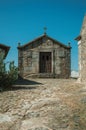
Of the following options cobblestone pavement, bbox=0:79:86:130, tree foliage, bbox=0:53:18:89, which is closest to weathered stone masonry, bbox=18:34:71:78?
tree foliage, bbox=0:53:18:89

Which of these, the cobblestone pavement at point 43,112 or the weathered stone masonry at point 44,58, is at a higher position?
the weathered stone masonry at point 44,58

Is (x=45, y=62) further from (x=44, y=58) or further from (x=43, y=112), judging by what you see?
(x=43, y=112)

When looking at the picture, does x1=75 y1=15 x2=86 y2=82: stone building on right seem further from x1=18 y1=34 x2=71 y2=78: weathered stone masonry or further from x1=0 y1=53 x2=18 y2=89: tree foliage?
x1=18 y1=34 x2=71 y2=78: weathered stone masonry

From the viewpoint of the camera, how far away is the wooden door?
83.7 ft

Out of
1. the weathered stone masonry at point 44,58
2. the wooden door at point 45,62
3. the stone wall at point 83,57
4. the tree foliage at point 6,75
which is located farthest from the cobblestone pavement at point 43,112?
the wooden door at point 45,62

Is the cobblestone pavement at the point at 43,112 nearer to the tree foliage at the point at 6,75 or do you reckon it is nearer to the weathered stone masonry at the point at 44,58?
the tree foliage at the point at 6,75

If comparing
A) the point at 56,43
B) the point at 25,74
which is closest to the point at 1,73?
the point at 25,74

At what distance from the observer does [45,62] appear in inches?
1012

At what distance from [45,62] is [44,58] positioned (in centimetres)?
40

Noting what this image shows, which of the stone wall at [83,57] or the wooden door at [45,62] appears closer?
the stone wall at [83,57]

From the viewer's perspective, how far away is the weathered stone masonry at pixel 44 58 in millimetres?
25102

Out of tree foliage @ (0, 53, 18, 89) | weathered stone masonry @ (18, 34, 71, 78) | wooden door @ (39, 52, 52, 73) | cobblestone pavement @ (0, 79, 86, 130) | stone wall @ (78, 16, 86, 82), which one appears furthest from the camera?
wooden door @ (39, 52, 52, 73)

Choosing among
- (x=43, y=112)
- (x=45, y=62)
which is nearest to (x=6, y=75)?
(x=43, y=112)

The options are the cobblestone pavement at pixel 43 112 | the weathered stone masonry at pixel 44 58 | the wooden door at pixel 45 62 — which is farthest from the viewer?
the wooden door at pixel 45 62
